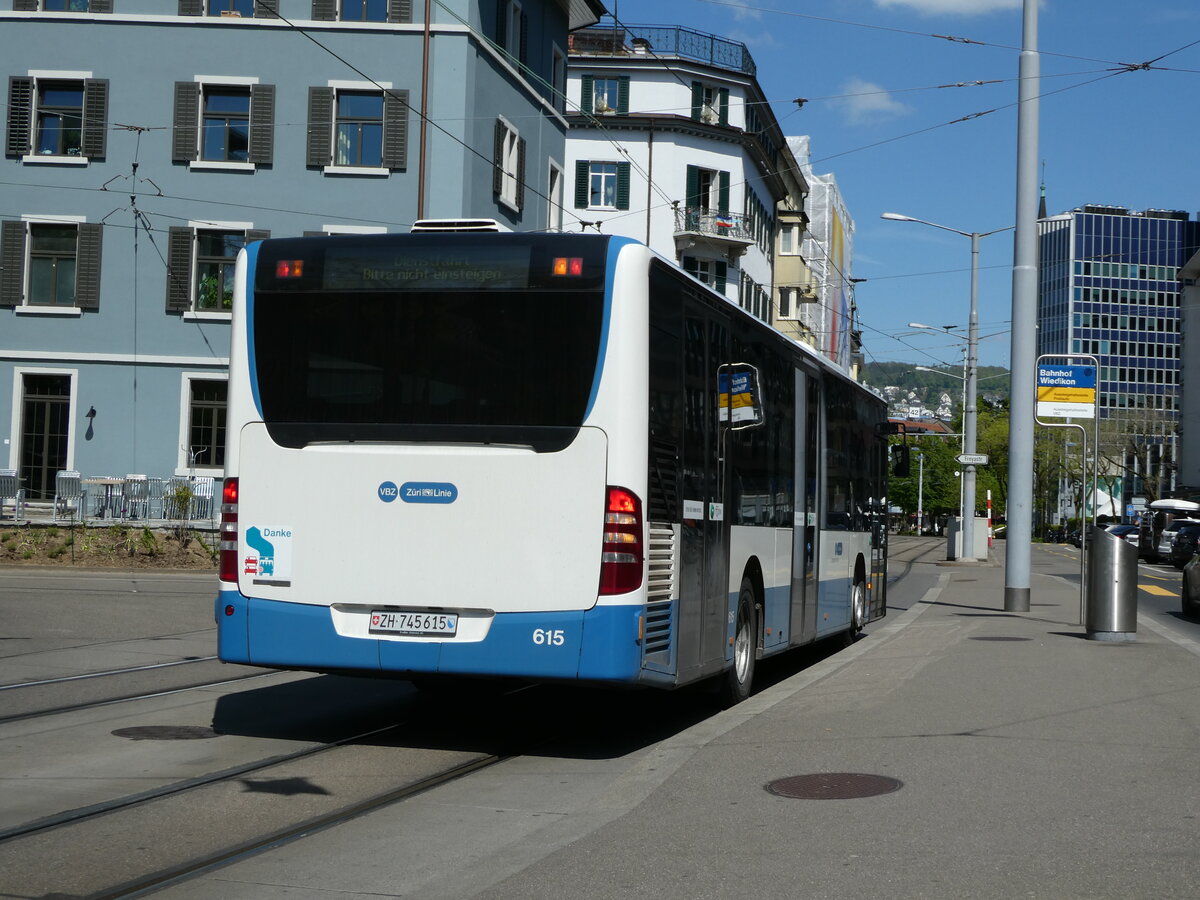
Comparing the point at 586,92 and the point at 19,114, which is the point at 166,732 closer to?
the point at 19,114

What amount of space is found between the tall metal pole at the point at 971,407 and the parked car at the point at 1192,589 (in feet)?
56.3

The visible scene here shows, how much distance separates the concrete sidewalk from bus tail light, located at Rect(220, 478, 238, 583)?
6.75ft

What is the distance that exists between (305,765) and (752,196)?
54.9 meters

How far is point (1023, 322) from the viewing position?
21766 mm

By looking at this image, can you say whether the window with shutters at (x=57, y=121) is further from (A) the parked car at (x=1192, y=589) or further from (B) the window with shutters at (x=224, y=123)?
(A) the parked car at (x=1192, y=589)

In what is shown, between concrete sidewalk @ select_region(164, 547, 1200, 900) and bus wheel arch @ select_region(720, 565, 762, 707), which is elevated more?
bus wheel arch @ select_region(720, 565, 762, 707)

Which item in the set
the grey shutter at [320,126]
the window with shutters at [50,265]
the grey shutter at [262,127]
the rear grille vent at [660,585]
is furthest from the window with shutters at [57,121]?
the rear grille vent at [660,585]

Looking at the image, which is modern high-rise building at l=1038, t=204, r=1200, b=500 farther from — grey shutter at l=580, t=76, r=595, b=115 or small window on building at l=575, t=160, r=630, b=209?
small window on building at l=575, t=160, r=630, b=209

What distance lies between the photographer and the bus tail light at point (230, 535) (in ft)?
30.5

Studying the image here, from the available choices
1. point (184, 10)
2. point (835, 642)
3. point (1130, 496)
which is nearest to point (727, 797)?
point (835, 642)

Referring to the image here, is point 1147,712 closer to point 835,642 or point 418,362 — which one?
point 418,362

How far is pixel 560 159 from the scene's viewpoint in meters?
40.2

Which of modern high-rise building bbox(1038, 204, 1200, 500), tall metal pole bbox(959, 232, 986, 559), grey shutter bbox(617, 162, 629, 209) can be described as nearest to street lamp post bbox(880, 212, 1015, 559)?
tall metal pole bbox(959, 232, 986, 559)

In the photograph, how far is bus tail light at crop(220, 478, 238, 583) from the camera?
9281 mm
